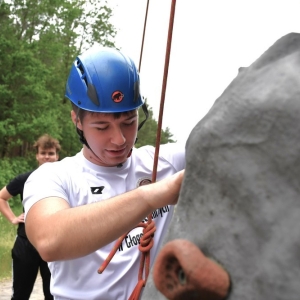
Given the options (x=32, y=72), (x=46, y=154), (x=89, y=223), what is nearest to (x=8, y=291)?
(x=46, y=154)

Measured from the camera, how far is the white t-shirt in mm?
2639

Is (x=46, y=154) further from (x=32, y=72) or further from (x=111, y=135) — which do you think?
(x=32, y=72)

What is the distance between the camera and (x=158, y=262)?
3.67 ft

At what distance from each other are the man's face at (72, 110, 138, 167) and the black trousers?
3.94 meters

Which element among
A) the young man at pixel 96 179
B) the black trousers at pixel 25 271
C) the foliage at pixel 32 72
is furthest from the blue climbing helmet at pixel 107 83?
the foliage at pixel 32 72

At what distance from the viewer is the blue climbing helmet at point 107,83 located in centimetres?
276

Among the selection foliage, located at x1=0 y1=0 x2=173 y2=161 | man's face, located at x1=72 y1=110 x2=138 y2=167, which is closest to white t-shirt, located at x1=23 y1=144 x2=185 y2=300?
man's face, located at x1=72 y1=110 x2=138 y2=167

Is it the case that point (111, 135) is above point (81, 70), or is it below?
below

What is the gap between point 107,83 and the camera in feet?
9.27

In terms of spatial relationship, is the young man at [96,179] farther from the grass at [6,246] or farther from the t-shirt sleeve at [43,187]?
the grass at [6,246]

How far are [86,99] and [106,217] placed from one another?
93cm

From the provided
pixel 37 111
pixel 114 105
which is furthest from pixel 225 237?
pixel 37 111

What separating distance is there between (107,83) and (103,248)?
0.76 m

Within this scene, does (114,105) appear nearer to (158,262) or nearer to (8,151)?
(158,262)
